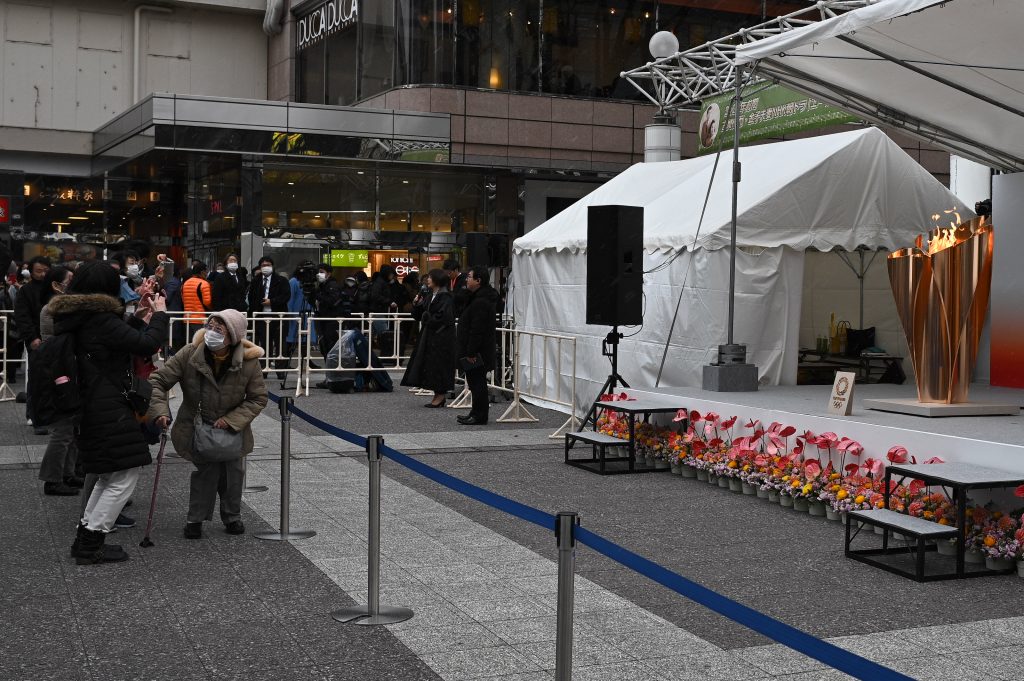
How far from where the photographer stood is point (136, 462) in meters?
7.24

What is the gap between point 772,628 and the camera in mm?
3365

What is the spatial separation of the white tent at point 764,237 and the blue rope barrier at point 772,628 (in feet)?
31.4

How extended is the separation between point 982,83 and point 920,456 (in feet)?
16.9

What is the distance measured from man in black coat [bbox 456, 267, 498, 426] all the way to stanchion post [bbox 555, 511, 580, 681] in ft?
34.0

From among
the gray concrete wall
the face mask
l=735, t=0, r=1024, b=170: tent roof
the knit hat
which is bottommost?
the face mask

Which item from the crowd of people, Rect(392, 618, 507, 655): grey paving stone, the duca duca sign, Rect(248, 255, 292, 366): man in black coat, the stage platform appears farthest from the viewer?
the duca duca sign

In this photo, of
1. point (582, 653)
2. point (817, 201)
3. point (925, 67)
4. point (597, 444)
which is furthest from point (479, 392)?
point (582, 653)

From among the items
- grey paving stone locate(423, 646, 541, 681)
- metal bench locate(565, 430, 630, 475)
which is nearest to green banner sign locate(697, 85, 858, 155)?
→ metal bench locate(565, 430, 630, 475)

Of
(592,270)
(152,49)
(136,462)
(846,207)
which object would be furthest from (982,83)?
(152,49)

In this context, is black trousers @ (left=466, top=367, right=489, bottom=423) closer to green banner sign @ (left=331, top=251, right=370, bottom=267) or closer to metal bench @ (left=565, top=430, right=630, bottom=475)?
metal bench @ (left=565, top=430, right=630, bottom=475)

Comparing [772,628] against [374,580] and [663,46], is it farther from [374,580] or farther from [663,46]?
[663,46]

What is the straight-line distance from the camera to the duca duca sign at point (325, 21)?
3062 cm

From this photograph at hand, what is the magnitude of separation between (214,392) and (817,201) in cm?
822

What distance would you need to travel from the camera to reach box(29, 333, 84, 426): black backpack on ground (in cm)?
707
